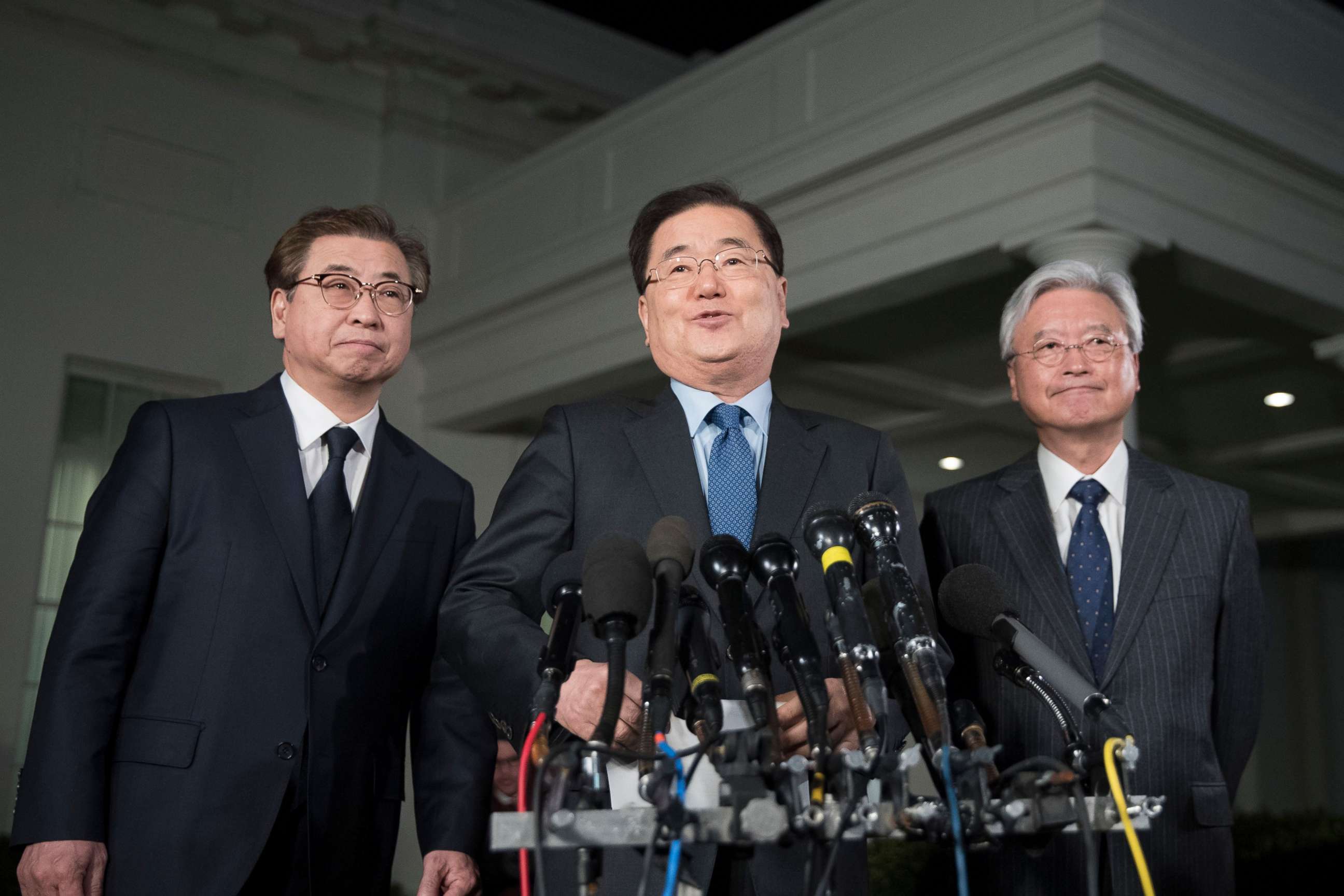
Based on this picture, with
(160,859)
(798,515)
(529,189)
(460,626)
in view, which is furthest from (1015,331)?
(529,189)

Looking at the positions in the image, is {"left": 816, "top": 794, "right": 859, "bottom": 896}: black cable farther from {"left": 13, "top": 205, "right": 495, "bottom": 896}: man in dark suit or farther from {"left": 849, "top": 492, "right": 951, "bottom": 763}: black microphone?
{"left": 13, "top": 205, "right": 495, "bottom": 896}: man in dark suit

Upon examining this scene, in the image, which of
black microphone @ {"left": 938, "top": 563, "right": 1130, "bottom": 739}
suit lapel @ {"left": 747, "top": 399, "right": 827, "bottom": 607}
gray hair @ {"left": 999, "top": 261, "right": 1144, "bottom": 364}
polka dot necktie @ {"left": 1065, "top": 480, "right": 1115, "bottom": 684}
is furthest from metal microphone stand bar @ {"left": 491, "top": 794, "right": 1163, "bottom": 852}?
gray hair @ {"left": 999, "top": 261, "right": 1144, "bottom": 364}

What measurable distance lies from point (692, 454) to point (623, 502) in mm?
127

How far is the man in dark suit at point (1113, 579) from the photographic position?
7.90 ft

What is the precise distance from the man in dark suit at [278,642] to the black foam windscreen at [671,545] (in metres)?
0.98

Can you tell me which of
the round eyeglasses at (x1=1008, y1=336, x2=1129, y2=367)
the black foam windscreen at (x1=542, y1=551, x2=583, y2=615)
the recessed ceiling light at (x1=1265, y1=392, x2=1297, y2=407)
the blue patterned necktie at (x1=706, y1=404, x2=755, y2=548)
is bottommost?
the black foam windscreen at (x1=542, y1=551, x2=583, y2=615)

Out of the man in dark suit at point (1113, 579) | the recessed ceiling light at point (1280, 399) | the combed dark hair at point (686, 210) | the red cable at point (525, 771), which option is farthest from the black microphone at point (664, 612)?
the recessed ceiling light at point (1280, 399)

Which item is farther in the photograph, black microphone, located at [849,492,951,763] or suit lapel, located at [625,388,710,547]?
suit lapel, located at [625,388,710,547]

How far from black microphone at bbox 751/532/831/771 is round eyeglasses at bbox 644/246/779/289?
63cm

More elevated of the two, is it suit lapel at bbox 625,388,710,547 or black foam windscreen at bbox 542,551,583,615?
suit lapel at bbox 625,388,710,547

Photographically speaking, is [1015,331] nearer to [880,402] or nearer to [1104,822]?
[1104,822]

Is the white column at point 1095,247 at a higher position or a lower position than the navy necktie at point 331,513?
higher

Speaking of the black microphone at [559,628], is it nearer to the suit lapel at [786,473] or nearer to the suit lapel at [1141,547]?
the suit lapel at [786,473]

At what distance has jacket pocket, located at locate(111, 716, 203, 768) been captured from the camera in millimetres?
2127
